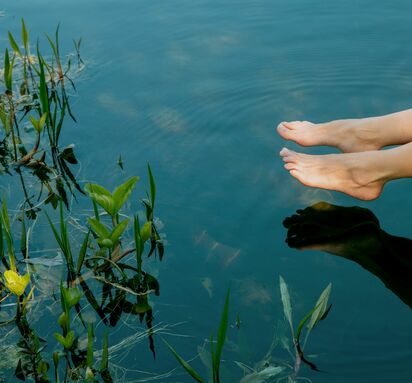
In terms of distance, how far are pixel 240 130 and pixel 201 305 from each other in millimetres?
908

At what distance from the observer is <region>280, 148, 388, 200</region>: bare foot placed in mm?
2131

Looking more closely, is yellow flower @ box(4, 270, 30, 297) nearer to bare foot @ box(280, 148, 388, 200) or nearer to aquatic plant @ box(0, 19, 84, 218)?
aquatic plant @ box(0, 19, 84, 218)

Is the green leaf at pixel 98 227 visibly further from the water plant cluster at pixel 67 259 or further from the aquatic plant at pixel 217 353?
the aquatic plant at pixel 217 353

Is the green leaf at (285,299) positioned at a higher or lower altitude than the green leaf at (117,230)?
lower

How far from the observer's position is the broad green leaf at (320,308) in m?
1.62

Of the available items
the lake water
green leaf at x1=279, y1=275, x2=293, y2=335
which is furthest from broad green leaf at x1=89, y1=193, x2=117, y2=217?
green leaf at x1=279, y1=275, x2=293, y2=335

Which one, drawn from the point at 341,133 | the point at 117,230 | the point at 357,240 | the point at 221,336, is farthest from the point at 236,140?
the point at 221,336

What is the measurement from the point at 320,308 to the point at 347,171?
25.6 inches

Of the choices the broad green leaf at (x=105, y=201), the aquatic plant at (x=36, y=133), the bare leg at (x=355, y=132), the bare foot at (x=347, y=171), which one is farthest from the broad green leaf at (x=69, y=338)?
the bare leg at (x=355, y=132)

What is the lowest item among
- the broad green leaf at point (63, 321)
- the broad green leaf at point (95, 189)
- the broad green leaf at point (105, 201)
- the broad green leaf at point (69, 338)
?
the broad green leaf at point (69, 338)

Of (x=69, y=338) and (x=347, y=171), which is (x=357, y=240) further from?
(x=69, y=338)

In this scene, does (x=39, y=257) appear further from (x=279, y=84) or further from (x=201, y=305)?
(x=279, y=84)

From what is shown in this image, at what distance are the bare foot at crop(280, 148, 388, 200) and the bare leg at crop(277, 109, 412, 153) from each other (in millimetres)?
107

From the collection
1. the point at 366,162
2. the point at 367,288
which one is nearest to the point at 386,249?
the point at 367,288
